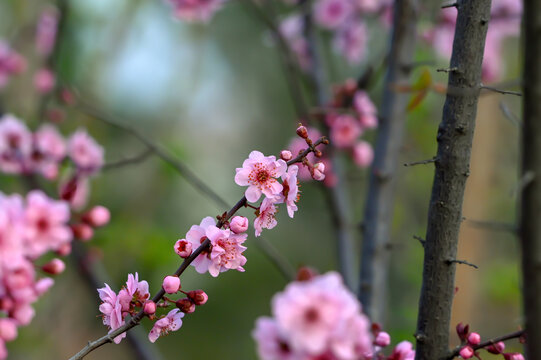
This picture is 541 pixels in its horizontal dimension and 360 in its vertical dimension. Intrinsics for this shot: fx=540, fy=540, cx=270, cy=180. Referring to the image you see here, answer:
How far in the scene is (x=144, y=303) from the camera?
807 millimetres

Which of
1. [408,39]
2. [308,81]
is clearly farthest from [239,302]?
[408,39]

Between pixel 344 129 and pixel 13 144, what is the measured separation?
1.31m

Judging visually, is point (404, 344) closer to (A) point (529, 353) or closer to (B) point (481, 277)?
(A) point (529, 353)

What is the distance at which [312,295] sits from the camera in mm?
534

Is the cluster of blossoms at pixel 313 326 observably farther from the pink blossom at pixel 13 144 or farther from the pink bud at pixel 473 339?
the pink blossom at pixel 13 144

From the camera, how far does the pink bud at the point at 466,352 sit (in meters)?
0.79

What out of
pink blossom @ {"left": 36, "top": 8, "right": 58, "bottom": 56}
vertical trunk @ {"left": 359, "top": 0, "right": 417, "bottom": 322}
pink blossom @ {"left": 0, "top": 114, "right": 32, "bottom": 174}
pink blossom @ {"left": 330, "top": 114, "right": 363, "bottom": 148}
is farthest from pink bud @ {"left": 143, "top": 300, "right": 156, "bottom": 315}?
pink blossom @ {"left": 36, "top": 8, "right": 58, "bottom": 56}

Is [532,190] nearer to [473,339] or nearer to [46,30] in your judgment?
[473,339]

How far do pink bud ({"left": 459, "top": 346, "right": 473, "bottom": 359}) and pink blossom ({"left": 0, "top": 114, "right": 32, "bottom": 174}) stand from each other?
5.63 ft

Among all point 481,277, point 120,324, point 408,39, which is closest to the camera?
point 120,324

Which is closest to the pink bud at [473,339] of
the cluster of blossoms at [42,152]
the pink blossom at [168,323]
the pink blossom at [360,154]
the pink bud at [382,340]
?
the pink bud at [382,340]

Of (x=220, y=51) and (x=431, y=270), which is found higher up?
(x=220, y=51)

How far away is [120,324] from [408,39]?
1378mm

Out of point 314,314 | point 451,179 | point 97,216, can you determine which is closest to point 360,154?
point 97,216
